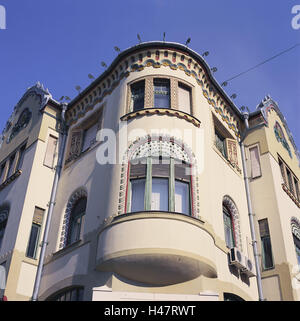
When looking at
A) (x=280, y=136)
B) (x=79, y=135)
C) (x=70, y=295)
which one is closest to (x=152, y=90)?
(x=79, y=135)

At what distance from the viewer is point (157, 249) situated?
12.5m

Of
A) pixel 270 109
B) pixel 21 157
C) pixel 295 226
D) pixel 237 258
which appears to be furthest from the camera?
pixel 270 109

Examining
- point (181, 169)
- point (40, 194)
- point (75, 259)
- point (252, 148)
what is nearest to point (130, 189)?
point (181, 169)

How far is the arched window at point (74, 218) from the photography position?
15.9 m

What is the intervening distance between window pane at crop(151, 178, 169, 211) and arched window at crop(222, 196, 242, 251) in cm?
309

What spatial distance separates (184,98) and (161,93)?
0.89m

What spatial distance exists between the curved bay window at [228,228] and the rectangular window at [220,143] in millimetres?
2649

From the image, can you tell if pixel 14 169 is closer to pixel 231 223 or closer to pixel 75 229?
pixel 75 229

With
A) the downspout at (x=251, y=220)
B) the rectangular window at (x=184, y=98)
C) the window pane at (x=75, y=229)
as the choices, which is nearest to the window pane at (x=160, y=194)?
the window pane at (x=75, y=229)

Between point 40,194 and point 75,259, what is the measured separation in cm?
370

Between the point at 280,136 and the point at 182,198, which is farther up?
the point at 280,136

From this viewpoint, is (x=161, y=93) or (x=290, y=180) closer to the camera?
(x=161, y=93)

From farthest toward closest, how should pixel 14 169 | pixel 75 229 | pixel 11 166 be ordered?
1. pixel 11 166
2. pixel 14 169
3. pixel 75 229
